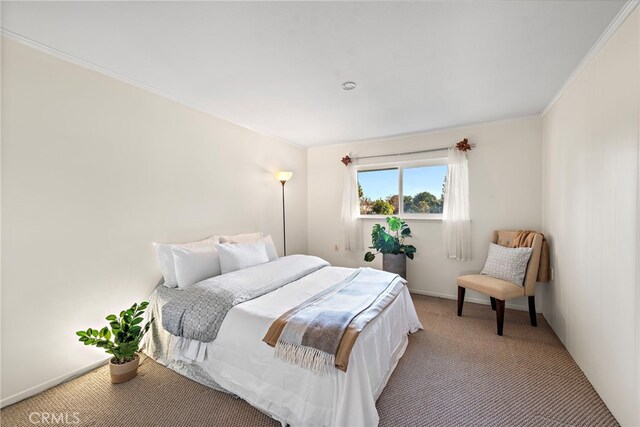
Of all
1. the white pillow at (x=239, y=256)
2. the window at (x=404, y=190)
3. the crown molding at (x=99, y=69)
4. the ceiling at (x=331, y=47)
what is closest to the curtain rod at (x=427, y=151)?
the window at (x=404, y=190)

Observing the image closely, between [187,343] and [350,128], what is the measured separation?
306cm

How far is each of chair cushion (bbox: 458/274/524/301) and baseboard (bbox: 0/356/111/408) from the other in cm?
359

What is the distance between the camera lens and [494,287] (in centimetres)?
282

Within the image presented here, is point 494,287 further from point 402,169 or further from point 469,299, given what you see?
point 402,169

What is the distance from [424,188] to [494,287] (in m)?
1.73

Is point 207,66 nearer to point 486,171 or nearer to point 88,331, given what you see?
point 88,331

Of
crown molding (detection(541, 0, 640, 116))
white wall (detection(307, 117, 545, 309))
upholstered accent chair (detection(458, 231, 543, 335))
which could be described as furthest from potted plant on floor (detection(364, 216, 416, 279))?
crown molding (detection(541, 0, 640, 116))

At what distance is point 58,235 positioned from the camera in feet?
6.61

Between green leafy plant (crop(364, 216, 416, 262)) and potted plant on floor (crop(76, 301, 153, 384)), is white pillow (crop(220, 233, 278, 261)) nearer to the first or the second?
potted plant on floor (crop(76, 301, 153, 384))

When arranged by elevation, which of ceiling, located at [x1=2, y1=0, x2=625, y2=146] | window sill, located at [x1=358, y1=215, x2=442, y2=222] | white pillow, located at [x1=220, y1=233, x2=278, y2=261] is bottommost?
white pillow, located at [x1=220, y1=233, x2=278, y2=261]

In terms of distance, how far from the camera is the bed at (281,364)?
4.99 ft

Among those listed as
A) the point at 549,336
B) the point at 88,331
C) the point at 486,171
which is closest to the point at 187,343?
the point at 88,331

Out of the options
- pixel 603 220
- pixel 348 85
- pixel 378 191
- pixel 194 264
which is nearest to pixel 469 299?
pixel 378 191

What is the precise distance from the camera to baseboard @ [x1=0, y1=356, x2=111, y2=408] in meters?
1.82
